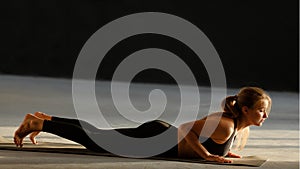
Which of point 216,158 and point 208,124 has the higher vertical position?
point 208,124

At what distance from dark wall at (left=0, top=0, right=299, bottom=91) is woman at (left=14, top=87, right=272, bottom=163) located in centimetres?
802

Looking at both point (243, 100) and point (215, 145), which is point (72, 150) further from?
point (243, 100)

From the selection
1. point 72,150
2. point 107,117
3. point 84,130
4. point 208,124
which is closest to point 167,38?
point 107,117

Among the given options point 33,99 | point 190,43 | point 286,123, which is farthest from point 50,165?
point 190,43

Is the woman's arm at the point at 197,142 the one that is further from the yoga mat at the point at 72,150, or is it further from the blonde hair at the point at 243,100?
the blonde hair at the point at 243,100

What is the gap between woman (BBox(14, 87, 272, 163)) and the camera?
3744 millimetres

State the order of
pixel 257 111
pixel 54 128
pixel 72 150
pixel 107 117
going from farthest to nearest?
1. pixel 107 117
2. pixel 72 150
3. pixel 54 128
4. pixel 257 111

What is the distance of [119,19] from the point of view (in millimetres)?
12273

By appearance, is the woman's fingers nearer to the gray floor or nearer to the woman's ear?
the gray floor

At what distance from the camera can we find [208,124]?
147 inches

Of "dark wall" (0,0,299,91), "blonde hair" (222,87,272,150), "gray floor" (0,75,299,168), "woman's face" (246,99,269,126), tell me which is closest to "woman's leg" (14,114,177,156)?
"gray floor" (0,75,299,168)

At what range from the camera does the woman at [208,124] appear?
3.74 m

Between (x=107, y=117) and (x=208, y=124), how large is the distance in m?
2.47

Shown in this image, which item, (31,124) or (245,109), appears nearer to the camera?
(245,109)
